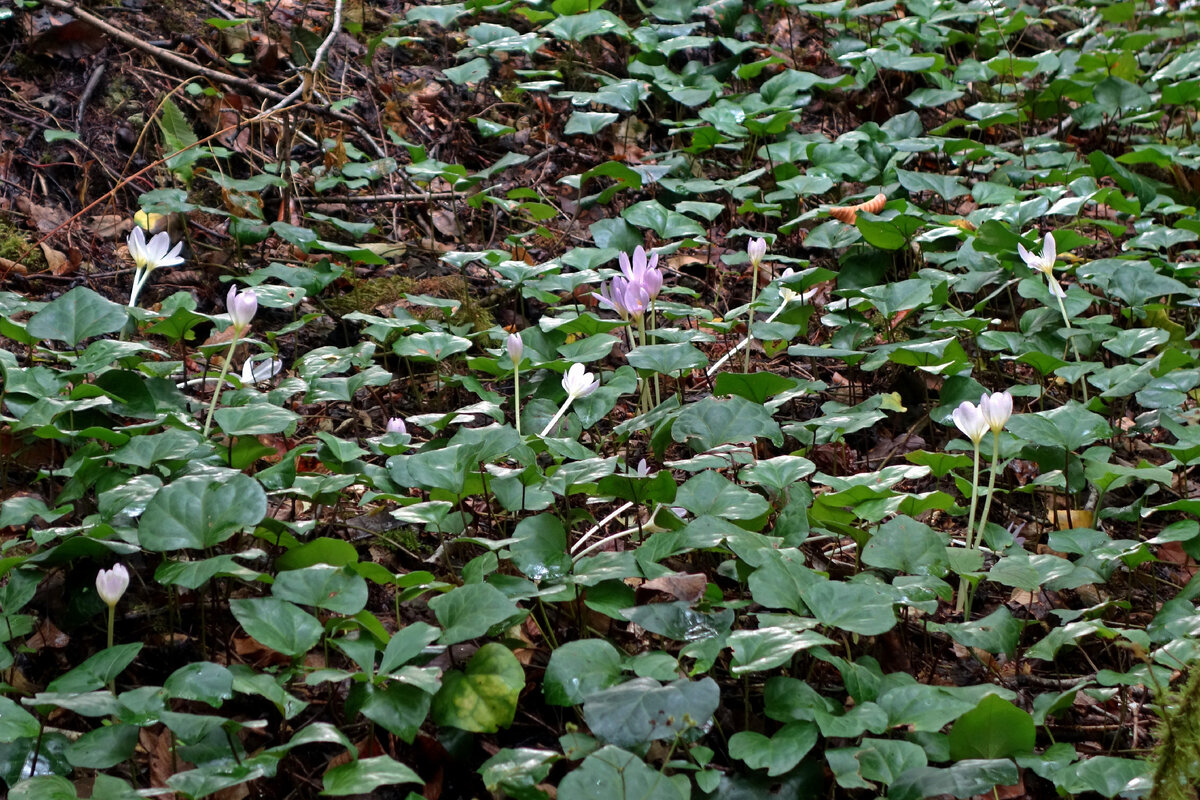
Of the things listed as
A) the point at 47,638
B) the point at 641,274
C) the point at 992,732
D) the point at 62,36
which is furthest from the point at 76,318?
the point at 62,36

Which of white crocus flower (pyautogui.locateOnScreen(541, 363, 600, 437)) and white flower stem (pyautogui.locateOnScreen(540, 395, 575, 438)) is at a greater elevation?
white crocus flower (pyautogui.locateOnScreen(541, 363, 600, 437))

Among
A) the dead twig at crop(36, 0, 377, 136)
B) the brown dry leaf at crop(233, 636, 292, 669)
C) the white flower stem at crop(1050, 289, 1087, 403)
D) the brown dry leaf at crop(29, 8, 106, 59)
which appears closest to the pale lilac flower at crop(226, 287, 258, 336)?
the brown dry leaf at crop(233, 636, 292, 669)

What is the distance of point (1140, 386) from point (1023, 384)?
50cm

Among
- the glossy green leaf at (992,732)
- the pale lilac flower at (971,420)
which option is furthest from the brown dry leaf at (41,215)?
the glossy green leaf at (992,732)

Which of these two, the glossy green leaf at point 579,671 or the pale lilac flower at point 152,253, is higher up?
the pale lilac flower at point 152,253

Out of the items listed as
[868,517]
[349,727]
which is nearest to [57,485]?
[349,727]

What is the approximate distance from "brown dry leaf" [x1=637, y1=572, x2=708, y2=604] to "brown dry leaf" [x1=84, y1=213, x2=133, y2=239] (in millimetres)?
2532

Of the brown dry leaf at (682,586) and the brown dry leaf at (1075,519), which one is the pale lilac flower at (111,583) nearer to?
the brown dry leaf at (682,586)

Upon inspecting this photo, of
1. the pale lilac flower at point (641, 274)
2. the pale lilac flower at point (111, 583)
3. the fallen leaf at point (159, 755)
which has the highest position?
the pale lilac flower at point (641, 274)

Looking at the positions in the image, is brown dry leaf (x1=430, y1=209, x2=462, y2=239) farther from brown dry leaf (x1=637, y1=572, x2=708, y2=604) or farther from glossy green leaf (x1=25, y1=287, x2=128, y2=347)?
brown dry leaf (x1=637, y1=572, x2=708, y2=604)

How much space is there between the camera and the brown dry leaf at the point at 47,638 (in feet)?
5.63

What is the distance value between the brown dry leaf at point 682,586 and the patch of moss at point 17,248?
245 cm

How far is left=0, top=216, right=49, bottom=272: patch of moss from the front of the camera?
121 inches

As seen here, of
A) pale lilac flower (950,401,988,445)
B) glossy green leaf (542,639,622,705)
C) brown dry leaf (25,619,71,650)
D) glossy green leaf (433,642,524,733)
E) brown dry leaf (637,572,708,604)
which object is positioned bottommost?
brown dry leaf (25,619,71,650)
